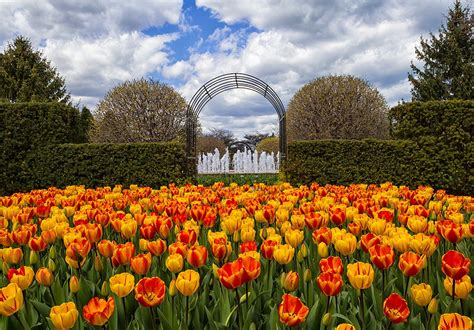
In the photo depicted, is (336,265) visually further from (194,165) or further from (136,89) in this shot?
(136,89)

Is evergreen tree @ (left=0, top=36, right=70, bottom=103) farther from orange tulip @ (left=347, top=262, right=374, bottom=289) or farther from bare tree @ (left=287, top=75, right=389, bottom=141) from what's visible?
orange tulip @ (left=347, top=262, right=374, bottom=289)

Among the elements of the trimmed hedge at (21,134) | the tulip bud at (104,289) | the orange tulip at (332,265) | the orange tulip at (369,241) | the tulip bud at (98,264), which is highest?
the trimmed hedge at (21,134)

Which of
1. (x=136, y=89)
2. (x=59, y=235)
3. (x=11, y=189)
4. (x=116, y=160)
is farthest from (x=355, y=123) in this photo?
(x=59, y=235)

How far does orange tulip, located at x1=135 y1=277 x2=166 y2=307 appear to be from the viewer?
159 cm

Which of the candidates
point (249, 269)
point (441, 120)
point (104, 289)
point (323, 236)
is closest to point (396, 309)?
point (249, 269)

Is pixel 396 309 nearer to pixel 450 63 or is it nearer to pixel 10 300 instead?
pixel 10 300

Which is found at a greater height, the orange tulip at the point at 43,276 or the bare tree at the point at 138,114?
the bare tree at the point at 138,114

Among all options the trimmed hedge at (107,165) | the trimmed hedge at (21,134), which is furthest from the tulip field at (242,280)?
the trimmed hedge at (21,134)

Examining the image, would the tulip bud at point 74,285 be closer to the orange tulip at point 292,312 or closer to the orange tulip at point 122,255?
the orange tulip at point 122,255

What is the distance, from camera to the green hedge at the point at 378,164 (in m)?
11.4

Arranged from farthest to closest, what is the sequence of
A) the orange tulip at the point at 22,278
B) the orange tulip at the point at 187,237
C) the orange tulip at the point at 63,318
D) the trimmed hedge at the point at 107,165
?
1. the trimmed hedge at the point at 107,165
2. the orange tulip at the point at 187,237
3. the orange tulip at the point at 22,278
4. the orange tulip at the point at 63,318

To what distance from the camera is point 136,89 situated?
24.8 meters

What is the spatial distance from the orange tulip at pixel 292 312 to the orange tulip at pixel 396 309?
0.91 ft

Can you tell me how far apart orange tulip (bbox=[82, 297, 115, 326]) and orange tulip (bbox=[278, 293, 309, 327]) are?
576 millimetres
